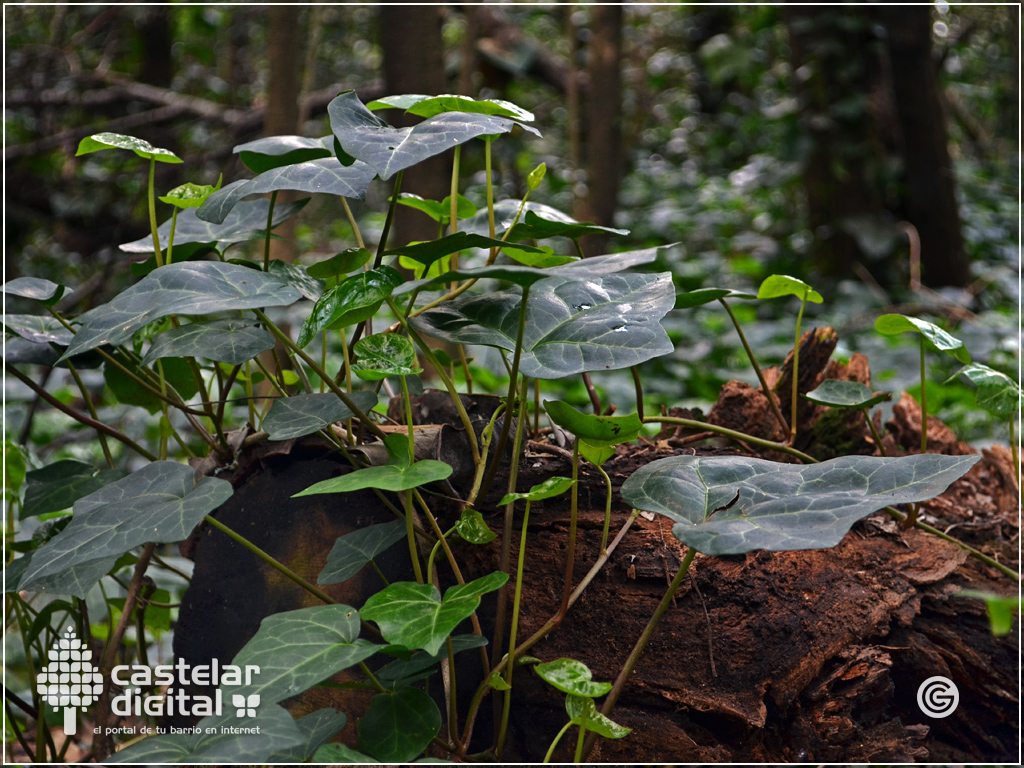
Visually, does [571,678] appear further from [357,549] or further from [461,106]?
[461,106]

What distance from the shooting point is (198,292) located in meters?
0.78

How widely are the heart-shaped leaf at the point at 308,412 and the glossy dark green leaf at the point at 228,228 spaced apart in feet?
0.80

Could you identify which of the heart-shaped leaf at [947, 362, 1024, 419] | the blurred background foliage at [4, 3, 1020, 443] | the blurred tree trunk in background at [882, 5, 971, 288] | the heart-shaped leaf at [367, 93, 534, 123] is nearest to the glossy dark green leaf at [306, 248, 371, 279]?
the heart-shaped leaf at [367, 93, 534, 123]

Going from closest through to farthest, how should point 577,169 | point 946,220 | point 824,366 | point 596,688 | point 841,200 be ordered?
point 596,688
point 824,366
point 946,220
point 841,200
point 577,169

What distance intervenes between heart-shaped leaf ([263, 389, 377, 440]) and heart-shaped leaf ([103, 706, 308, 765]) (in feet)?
0.96

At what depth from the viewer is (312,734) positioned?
2.21ft

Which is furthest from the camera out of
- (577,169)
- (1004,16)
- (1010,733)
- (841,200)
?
(1004,16)

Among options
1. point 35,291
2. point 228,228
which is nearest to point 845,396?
point 228,228

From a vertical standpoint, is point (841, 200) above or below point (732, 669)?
above

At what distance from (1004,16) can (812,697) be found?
6.50 meters

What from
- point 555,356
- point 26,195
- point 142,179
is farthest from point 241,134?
point 555,356

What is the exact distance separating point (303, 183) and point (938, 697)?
104cm

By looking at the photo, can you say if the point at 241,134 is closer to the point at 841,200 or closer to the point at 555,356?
the point at 841,200

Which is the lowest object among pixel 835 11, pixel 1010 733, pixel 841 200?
pixel 1010 733
